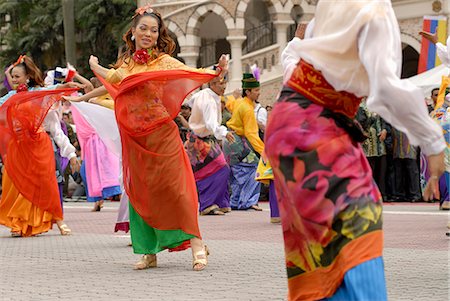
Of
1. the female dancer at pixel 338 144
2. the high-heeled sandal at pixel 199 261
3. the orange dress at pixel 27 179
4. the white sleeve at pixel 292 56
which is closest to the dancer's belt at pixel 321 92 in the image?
the female dancer at pixel 338 144

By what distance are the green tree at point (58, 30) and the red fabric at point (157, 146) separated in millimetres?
25659

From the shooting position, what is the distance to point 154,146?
8.66 metres

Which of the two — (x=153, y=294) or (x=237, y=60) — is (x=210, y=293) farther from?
(x=237, y=60)

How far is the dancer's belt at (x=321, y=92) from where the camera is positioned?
4.78 m

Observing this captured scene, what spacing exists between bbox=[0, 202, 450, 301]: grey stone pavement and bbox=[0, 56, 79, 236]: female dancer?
259mm

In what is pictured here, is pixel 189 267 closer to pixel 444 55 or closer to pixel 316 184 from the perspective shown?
pixel 444 55

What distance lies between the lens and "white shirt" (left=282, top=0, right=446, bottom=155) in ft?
14.8

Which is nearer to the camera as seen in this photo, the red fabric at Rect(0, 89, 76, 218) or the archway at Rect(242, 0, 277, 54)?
the red fabric at Rect(0, 89, 76, 218)

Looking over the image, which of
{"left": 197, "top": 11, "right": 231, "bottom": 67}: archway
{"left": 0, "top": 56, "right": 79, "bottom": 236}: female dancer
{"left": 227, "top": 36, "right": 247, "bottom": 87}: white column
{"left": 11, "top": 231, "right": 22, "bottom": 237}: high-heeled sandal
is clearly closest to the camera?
{"left": 0, "top": 56, "right": 79, "bottom": 236}: female dancer

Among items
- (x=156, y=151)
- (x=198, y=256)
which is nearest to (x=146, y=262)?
(x=198, y=256)

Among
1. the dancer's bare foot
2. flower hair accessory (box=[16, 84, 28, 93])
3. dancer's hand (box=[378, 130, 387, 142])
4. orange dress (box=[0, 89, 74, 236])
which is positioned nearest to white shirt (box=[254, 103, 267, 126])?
dancer's hand (box=[378, 130, 387, 142])

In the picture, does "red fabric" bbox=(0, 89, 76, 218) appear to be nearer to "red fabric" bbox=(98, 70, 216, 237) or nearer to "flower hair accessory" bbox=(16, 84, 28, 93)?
"flower hair accessory" bbox=(16, 84, 28, 93)

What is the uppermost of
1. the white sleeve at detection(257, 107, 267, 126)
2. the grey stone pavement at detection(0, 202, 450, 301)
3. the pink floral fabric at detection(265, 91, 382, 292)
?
the pink floral fabric at detection(265, 91, 382, 292)

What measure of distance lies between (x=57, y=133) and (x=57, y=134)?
0.01 meters
